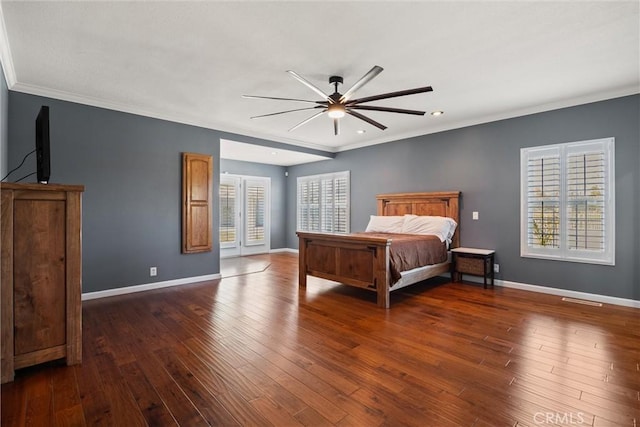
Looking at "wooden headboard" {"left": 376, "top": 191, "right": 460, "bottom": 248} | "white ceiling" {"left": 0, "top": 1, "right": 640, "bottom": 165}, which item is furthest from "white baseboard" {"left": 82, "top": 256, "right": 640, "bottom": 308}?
"white ceiling" {"left": 0, "top": 1, "right": 640, "bottom": 165}

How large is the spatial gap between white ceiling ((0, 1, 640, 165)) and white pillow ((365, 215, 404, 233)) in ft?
6.73

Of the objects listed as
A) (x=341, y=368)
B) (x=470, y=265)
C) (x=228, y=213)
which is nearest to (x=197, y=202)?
(x=228, y=213)

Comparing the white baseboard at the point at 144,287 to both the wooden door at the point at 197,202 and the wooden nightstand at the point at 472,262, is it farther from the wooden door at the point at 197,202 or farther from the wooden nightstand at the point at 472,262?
the wooden nightstand at the point at 472,262

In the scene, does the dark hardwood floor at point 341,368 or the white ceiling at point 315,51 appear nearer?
the dark hardwood floor at point 341,368

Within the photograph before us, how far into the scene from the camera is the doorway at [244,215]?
7.71m

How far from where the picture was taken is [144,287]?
14.6 ft

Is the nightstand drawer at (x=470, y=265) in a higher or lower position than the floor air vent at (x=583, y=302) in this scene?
higher

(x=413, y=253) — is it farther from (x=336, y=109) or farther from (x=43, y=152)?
(x=43, y=152)

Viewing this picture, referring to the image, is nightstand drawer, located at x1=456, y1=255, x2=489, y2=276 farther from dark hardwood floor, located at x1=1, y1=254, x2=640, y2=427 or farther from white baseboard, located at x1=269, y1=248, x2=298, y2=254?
white baseboard, located at x1=269, y1=248, x2=298, y2=254

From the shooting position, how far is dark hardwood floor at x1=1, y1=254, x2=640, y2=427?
5.74 ft

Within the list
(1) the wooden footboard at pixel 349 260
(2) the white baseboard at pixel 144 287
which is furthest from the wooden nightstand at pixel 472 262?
(2) the white baseboard at pixel 144 287

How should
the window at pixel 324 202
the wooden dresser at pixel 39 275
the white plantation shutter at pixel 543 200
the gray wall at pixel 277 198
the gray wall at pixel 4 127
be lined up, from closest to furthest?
the wooden dresser at pixel 39 275
the gray wall at pixel 4 127
the white plantation shutter at pixel 543 200
the window at pixel 324 202
the gray wall at pixel 277 198

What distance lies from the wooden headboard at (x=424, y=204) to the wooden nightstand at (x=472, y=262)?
39cm

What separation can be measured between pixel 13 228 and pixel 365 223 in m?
5.64
